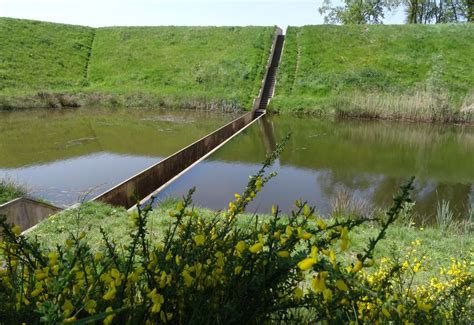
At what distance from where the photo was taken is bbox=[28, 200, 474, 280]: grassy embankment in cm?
495

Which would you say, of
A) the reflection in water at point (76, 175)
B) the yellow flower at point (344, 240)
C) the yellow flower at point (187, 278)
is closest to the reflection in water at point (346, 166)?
the reflection in water at point (76, 175)


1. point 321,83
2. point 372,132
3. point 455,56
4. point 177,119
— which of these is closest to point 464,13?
point 455,56

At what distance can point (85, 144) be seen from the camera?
1311 cm

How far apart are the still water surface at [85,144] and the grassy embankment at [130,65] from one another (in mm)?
1890

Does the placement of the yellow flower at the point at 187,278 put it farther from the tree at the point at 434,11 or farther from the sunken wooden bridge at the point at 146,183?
the tree at the point at 434,11

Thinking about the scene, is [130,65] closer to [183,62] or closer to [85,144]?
[183,62]

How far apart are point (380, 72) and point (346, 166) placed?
1404cm

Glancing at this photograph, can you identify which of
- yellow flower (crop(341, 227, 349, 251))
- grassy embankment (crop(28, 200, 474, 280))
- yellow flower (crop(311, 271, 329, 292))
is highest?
yellow flower (crop(341, 227, 349, 251))

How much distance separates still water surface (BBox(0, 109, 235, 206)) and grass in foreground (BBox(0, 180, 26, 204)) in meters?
0.56

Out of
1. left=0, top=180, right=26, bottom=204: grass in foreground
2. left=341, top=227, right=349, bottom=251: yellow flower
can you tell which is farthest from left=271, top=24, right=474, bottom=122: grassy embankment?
left=341, top=227, right=349, bottom=251: yellow flower

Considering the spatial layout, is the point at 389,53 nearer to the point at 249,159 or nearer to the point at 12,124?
the point at 249,159

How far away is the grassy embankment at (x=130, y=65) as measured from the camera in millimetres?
21469

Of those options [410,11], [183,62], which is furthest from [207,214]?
[410,11]

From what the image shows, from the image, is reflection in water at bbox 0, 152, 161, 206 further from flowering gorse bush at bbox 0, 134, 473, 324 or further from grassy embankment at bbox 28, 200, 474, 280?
flowering gorse bush at bbox 0, 134, 473, 324
